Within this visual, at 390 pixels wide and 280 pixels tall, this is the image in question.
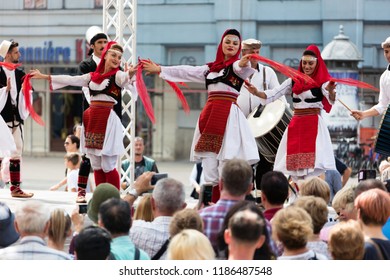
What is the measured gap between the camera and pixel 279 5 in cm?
1594

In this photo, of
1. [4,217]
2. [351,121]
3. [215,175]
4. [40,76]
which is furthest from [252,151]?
[351,121]

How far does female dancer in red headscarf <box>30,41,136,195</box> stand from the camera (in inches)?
287

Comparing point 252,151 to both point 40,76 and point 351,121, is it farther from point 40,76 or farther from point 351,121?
point 351,121

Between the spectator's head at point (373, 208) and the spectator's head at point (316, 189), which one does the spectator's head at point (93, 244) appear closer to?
the spectator's head at point (373, 208)

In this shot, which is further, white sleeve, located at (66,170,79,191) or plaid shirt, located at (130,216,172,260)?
white sleeve, located at (66,170,79,191)

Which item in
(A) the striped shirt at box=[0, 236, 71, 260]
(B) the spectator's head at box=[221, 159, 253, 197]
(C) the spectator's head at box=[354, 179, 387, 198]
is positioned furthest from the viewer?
(C) the spectator's head at box=[354, 179, 387, 198]

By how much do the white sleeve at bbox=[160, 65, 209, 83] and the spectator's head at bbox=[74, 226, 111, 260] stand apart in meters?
2.82

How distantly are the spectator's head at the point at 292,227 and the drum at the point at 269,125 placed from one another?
11.3 feet

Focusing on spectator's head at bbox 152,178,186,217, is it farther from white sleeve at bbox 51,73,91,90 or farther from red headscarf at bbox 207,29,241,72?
white sleeve at bbox 51,73,91,90

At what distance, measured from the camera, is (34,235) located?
14.6 feet

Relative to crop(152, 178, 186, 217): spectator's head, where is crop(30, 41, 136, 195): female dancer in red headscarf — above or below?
above

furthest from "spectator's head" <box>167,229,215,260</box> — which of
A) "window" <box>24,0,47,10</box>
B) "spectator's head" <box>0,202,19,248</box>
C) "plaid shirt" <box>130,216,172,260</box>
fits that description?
"window" <box>24,0,47,10</box>

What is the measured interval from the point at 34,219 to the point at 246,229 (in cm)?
90

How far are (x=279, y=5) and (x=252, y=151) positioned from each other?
921 cm
